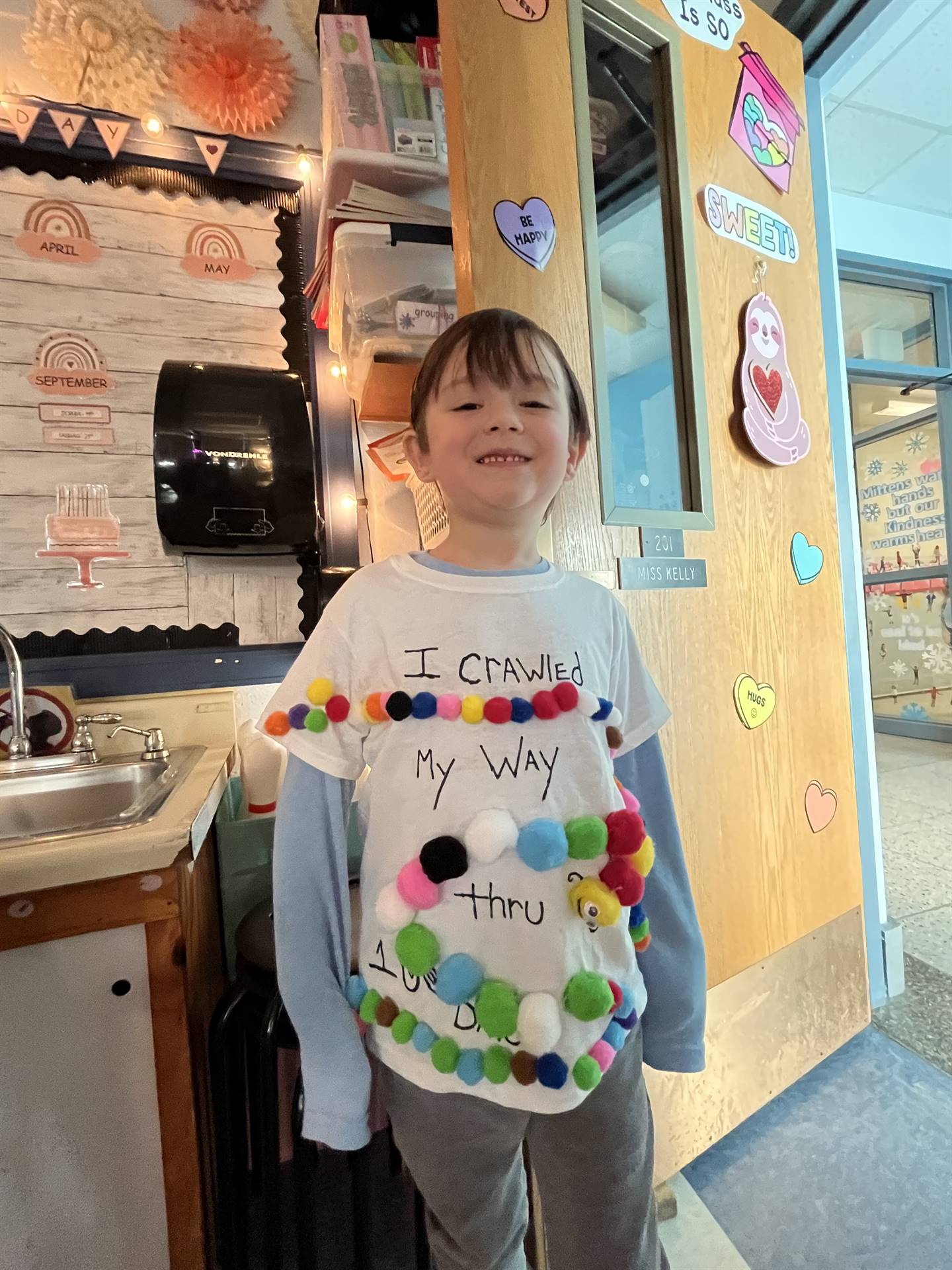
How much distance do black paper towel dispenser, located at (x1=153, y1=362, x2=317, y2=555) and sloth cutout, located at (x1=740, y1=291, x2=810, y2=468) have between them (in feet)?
3.13

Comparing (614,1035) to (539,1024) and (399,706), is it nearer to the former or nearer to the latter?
(539,1024)

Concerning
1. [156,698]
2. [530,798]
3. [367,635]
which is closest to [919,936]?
[530,798]

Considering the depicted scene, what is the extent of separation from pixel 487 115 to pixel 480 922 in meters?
1.01

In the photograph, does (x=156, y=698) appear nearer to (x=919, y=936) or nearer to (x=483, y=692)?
(x=483, y=692)

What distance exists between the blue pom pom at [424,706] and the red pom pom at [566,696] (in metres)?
0.12

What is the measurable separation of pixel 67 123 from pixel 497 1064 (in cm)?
200

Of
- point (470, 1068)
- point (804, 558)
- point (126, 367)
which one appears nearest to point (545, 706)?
point (470, 1068)

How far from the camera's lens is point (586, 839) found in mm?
606

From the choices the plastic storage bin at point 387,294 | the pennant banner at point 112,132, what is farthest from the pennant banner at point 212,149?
the plastic storage bin at point 387,294

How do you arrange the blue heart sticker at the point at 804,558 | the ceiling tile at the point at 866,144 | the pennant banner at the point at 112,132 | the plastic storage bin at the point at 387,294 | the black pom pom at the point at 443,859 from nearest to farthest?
the black pom pom at the point at 443,859 < the plastic storage bin at the point at 387,294 < the blue heart sticker at the point at 804,558 < the pennant banner at the point at 112,132 < the ceiling tile at the point at 866,144

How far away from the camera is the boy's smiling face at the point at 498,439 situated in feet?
2.05

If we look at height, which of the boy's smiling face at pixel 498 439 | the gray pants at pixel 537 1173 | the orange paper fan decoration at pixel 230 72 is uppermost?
the orange paper fan decoration at pixel 230 72

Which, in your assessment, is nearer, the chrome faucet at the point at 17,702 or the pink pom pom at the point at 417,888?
the pink pom pom at the point at 417,888

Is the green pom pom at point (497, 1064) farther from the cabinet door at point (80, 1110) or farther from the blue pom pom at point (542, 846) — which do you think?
the cabinet door at point (80, 1110)
